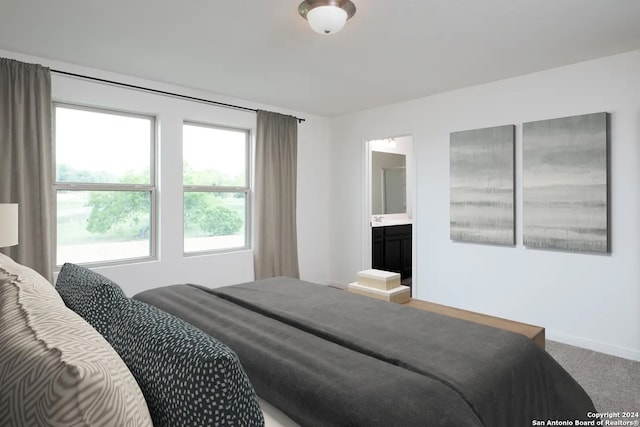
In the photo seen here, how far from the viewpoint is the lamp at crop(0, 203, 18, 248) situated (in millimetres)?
2182

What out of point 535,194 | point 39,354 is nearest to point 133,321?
point 39,354

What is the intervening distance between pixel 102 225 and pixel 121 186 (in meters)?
0.41

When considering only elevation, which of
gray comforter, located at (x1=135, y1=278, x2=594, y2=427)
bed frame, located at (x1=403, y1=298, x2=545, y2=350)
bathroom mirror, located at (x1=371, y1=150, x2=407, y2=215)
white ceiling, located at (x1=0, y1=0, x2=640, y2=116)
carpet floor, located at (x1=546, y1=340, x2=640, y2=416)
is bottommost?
carpet floor, located at (x1=546, y1=340, x2=640, y2=416)

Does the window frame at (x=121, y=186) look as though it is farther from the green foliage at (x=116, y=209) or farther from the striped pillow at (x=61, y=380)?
the striped pillow at (x=61, y=380)

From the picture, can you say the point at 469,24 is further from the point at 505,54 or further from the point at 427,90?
the point at 427,90

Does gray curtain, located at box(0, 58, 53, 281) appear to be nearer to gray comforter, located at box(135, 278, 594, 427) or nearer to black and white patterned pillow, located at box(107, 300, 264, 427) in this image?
gray comforter, located at box(135, 278, 594, 427)

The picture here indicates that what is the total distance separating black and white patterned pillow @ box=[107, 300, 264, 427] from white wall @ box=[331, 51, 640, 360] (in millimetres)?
3431

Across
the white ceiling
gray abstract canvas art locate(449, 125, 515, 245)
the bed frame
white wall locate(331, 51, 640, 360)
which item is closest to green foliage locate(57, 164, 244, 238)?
the white ceiling

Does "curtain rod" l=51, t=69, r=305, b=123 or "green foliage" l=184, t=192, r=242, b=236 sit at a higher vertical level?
"curtain rod" l=51, t=69, r=305, b=123

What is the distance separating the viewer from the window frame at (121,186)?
10.6 ft

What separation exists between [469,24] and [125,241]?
3.54 metres

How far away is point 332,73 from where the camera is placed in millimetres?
3486

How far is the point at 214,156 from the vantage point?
4324 mm

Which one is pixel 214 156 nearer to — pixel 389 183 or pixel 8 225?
pixel 8 225
